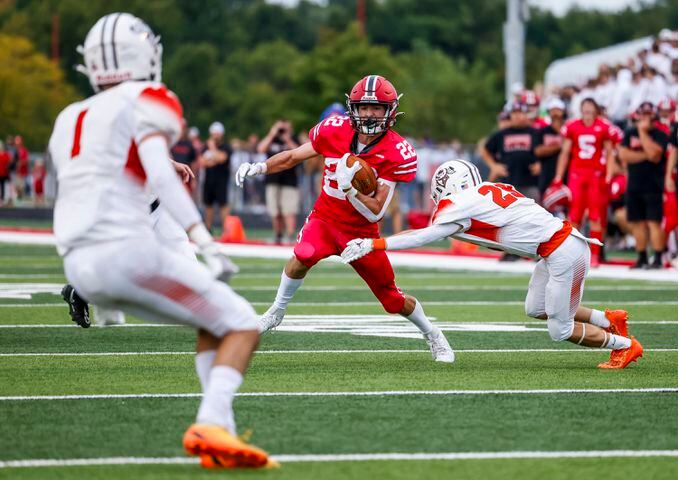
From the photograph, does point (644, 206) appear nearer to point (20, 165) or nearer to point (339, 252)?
point (339, 252)

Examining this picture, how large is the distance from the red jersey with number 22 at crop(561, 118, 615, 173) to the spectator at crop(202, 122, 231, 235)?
6.01m

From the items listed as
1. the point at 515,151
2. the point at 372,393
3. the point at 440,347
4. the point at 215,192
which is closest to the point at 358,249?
the point at 372,393

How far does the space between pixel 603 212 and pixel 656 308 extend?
3891mm

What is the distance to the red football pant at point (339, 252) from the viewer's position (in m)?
7.60

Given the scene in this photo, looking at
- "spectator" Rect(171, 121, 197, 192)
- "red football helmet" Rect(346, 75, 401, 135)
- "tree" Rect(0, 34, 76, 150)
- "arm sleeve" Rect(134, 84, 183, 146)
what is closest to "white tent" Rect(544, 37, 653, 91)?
"spectator" Rect(171, 121, 197, 192)

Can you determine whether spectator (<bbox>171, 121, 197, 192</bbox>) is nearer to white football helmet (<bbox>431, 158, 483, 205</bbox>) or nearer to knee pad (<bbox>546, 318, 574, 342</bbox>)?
white football helmet (<bbox>431, 158, 483, 205</bbox>)

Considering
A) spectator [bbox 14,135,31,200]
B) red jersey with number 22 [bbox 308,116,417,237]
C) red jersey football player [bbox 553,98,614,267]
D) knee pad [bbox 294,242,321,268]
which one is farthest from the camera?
spectator [bbox 14,135,31,200]

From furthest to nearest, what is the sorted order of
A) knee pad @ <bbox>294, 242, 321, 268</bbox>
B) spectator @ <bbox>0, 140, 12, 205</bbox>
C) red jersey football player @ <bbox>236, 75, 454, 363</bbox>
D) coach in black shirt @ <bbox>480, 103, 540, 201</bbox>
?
spectator @ <bbox>0, 140, 12, 205</bbox> → coach in black shirt @ <bbox>480, 103, 540, 201</bbox> → knee pad @ <bbox>294, 242, 321, 268</bbox> → red jersey football player @ <bbox>236, 75, 454, 363</bbox>

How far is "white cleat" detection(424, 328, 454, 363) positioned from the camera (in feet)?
25.1

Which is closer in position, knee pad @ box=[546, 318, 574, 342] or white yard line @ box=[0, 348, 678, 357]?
knee pad @ box=[546, 318, 574, 342]

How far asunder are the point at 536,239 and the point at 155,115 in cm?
322

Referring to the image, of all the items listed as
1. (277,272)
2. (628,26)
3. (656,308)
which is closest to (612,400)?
(656,308)

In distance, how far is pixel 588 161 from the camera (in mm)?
14719

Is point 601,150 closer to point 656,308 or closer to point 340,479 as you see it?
point 656,308
